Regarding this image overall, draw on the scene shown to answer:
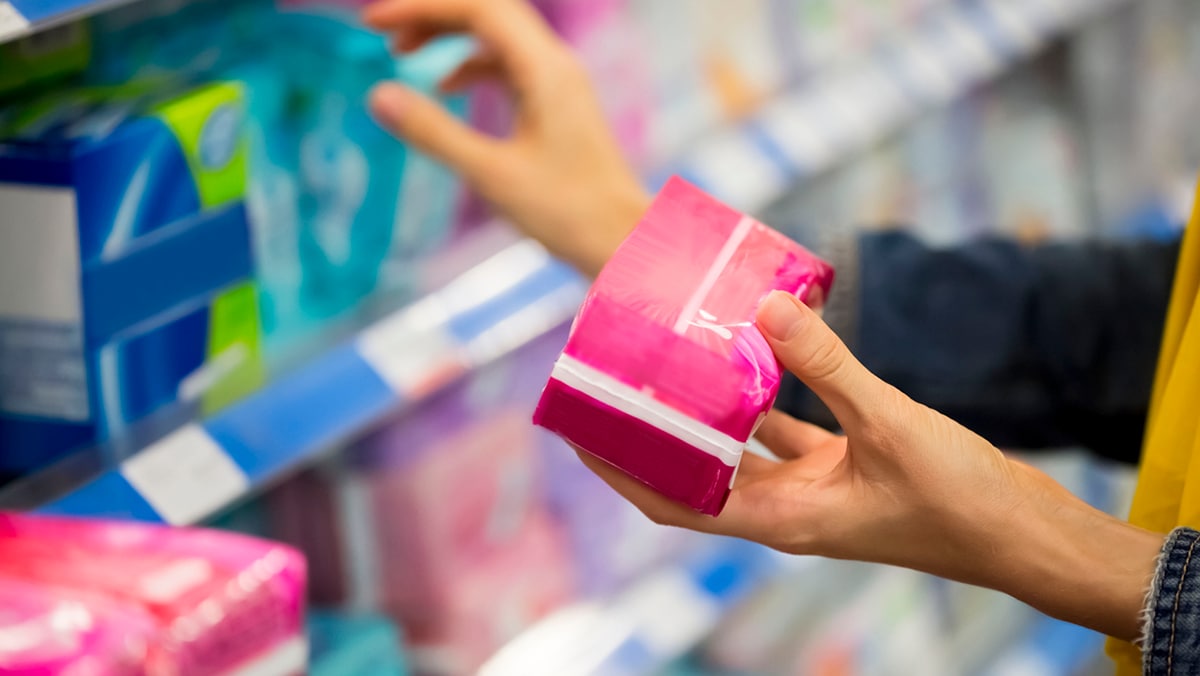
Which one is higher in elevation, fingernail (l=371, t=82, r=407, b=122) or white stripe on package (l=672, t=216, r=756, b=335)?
white stripe on package (l=672, t=216, r=756, b=335)

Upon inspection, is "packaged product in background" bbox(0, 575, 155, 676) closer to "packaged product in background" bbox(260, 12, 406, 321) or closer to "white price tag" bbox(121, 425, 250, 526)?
"white price tag" bbox(121, 425, 250, 526)

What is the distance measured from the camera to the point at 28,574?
2.42ft

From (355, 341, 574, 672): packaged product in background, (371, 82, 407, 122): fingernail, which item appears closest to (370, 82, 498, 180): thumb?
(371, 82, 407, 122): fingernail

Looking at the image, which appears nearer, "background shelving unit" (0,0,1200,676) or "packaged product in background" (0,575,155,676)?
"packaged product in background" (0,575,155,676)

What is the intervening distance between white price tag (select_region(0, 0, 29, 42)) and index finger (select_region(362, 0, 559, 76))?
514mm

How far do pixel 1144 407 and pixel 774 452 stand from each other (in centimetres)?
67

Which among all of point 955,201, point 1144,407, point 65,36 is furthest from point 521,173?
point 955,201

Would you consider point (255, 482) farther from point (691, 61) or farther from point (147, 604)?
point (691, 61)

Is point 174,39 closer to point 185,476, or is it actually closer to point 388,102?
point 388,102

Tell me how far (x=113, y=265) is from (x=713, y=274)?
0.46 m

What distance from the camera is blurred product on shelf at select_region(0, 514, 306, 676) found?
2.17 feet

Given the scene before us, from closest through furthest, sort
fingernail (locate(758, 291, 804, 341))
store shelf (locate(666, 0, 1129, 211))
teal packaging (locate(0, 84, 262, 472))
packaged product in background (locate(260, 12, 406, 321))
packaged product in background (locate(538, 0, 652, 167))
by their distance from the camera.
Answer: fingernail (locate(758, 291, 804, 341)), teal packaging (locate(0, 84, 262, 472)), packaged product in background (locate(260, 12, 406, 321)), packaged product in background (locate(538, 0, 652, 167)), store shelf (locate(666, 0, 1129, 211))

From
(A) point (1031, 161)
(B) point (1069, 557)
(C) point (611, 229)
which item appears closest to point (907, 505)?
(B) point (1069, 557)

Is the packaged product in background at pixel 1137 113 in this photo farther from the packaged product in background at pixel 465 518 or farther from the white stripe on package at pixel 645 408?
the white stripe on package at pixel 645 408
